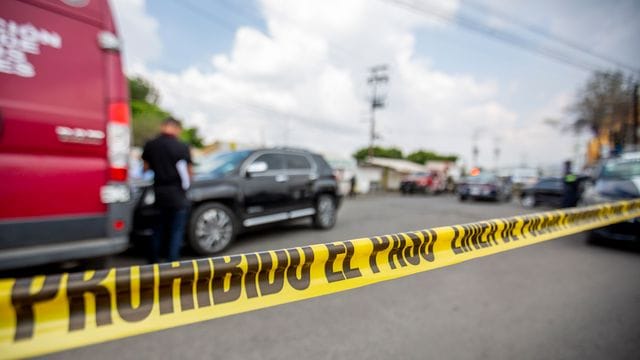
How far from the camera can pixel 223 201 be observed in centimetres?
432

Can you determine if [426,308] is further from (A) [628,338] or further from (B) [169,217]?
(B) [169,217]

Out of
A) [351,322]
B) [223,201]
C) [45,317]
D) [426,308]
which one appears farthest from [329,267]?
[223,201]

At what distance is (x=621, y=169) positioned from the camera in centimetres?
515

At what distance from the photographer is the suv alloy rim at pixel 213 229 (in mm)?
3969

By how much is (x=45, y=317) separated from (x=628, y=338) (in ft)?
11.4

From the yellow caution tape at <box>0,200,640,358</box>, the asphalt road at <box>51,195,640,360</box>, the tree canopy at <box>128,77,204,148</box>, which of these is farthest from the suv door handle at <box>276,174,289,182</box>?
the tree canopy at <box>128,77,204,148</box>

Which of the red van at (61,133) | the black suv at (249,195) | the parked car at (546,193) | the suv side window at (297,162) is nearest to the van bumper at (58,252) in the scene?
the red van at (61,133)

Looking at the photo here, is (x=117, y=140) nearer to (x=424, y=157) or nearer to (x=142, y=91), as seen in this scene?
(x=142, y=91)

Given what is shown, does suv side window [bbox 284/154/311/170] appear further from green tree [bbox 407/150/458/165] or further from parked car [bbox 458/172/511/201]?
green tree [bbox 407/150/458/165]

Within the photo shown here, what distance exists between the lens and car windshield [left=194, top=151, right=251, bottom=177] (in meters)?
4.54

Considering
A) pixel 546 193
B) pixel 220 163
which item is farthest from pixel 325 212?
pixel 546 193

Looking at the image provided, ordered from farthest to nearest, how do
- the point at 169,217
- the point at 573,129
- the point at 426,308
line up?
the point at 573,129 → the point at 169,217 → the point at 426,308

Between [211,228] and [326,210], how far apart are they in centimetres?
254

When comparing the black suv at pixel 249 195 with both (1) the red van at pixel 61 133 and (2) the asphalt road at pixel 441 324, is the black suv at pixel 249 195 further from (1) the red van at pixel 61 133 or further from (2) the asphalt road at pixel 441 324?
(1) the red van at pixel 61 133
